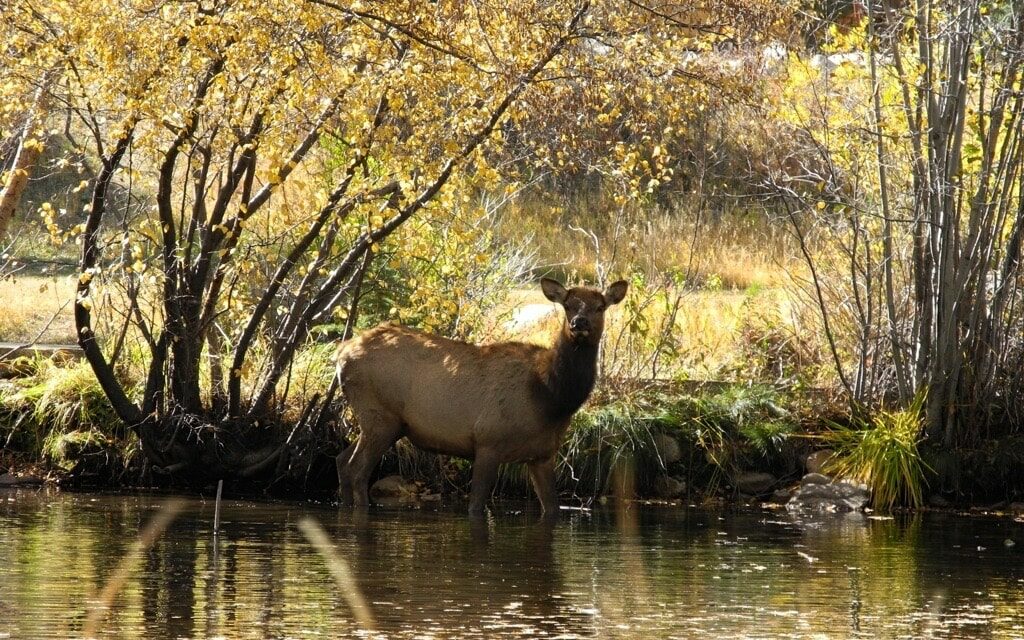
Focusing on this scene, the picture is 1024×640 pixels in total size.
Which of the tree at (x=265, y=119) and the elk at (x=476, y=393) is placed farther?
the elk at (x=476, y=393)

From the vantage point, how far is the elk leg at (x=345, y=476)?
1458 cm

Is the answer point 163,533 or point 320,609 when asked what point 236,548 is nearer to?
point 163,533

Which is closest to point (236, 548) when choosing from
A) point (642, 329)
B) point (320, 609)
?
point (320, 609)

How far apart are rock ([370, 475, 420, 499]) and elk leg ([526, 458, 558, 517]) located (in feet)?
6.57

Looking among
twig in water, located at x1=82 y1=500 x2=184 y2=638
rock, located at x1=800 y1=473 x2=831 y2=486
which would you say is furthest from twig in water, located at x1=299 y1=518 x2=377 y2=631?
rock, located at x1=800 y1=473 x2=831 y2=486

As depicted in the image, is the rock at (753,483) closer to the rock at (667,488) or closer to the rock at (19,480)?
the rock at (667,488)

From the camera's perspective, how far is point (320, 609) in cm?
839

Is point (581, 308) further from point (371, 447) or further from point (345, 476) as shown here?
point (345, 476)

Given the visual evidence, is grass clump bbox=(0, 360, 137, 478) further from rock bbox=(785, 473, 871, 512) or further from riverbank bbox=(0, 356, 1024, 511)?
rock bbox=(785, 473, 871, 512)

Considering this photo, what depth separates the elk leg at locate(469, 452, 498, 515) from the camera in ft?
45.4

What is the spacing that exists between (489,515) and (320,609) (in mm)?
5549

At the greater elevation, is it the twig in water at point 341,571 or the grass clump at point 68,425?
the grass clump at point 68,425

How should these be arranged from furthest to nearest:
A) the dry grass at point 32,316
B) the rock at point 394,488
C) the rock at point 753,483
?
the dry grass at point 32,316, the rock at point 753,483, the rock at point 394,488

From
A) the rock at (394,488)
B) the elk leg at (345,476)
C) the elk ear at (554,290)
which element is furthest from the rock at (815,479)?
the elk leg at (345,476)
